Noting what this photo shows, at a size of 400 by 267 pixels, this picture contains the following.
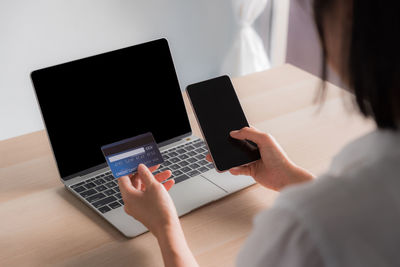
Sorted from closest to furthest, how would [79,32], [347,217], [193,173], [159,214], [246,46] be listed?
[347,217]
[159,214]
[193,173]
[79,32]
[246,46]

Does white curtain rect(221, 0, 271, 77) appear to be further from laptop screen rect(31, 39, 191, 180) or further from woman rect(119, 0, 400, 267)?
woman rect(119, 0, 400, 267)

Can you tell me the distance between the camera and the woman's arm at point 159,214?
70cm

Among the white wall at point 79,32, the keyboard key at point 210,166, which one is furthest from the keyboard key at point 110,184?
the white wall at point 79,32

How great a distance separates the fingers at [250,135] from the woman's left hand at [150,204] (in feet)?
0.66

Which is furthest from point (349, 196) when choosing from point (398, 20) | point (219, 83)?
point (219, 83)

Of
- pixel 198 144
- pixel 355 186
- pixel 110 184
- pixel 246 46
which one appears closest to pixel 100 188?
pixel 110 184

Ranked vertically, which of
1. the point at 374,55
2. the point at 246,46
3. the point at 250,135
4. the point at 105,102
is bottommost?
the point at 246,46

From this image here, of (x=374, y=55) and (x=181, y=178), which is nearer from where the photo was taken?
(x=374, y=55)

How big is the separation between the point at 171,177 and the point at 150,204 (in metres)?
0.20

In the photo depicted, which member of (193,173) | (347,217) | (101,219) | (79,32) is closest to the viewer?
(347,217)

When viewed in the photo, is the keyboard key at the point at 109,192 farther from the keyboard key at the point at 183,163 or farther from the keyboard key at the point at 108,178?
the keyboard key at the point at 183,163

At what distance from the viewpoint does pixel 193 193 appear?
922 millimetres

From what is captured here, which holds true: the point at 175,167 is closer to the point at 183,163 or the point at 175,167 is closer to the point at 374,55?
the point at 183,163

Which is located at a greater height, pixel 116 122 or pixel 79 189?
pixel 116 122
